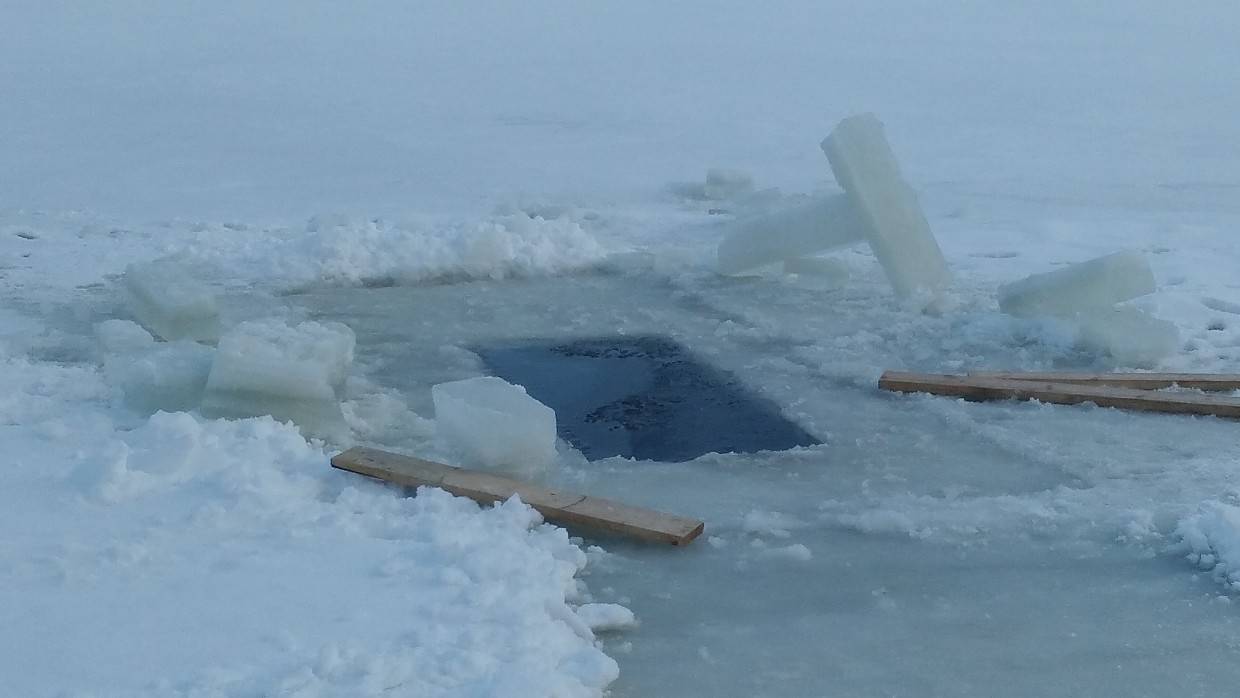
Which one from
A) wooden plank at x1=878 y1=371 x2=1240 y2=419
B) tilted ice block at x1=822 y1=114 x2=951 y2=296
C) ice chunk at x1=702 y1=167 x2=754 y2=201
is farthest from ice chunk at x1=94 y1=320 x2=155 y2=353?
ice chunk at x1=702 y1=167 x2=754 y2=201

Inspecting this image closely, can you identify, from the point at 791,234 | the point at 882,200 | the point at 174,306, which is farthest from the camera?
the point at 791,234

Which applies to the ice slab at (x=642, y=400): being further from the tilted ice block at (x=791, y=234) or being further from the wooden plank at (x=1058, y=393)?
the tilted ice block at (x=791, y=234)

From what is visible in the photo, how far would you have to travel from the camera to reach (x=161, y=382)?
205 inches

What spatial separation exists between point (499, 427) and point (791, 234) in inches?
126

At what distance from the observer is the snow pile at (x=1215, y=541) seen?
4.08 metres

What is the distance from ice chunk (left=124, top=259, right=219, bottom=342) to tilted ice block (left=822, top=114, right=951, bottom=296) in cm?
320

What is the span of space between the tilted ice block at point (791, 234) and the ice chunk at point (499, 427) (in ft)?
9.63

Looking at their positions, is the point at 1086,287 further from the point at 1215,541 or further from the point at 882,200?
the point at 1215,541

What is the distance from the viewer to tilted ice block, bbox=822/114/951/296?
23.0 ft

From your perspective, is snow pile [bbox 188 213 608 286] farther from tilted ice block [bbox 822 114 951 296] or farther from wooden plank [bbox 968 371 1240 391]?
wooden plank [bbox 968 371 1240 391]

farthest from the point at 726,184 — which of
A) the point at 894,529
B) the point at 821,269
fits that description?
the point at 894,529

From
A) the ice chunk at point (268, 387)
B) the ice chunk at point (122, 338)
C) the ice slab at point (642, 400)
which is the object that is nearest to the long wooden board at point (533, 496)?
the ice chunk at point (268, 387)

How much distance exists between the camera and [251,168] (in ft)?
37.7

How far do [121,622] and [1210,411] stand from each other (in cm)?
430
